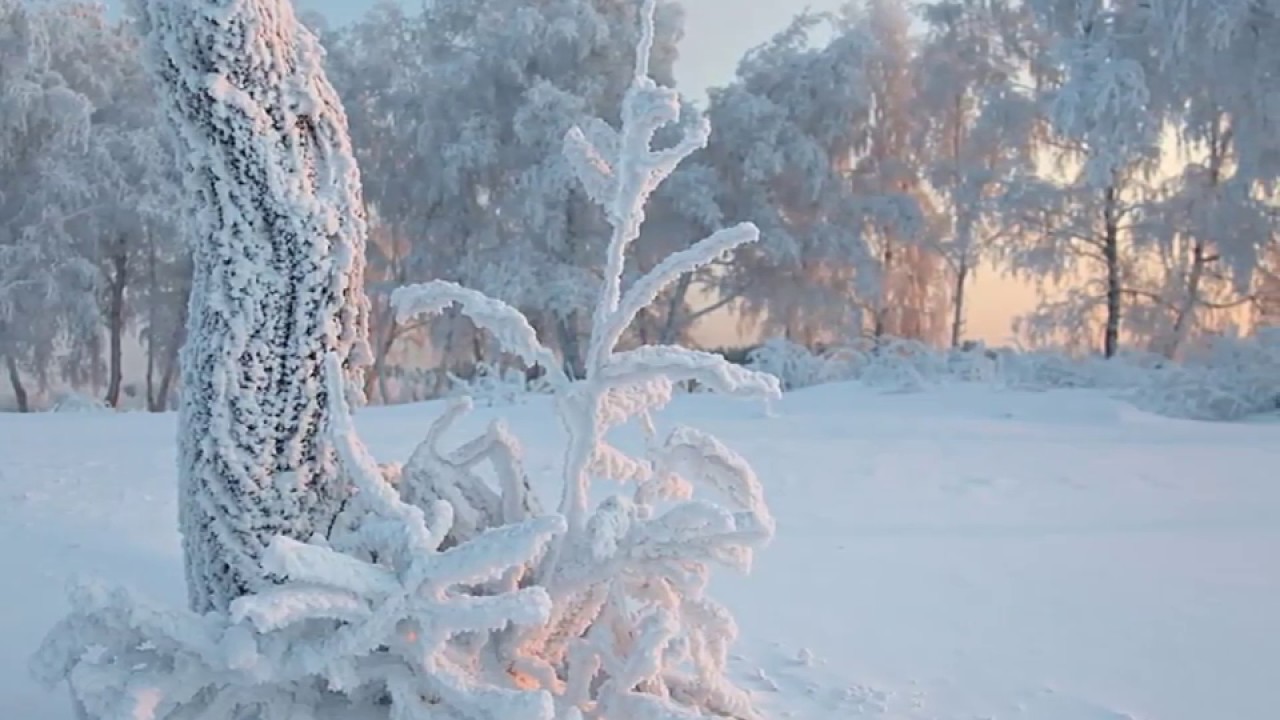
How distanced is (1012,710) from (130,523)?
344cm

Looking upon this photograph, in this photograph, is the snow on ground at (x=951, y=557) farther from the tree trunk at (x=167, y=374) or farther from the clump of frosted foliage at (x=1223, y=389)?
the tree trunk at (x=167, y=374)

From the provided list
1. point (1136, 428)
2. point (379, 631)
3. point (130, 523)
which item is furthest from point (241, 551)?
point (1136, 428)

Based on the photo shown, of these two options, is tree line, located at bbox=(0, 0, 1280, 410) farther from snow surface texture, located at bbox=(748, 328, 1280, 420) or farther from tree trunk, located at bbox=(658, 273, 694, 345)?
snow surface texture, located at bbox=(748, 328, 1280, 420)

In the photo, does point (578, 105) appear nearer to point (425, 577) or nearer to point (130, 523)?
point (130, 523)

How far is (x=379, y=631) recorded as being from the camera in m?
1.84

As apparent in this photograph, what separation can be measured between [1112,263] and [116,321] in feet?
46.0

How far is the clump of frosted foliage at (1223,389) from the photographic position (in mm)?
8062

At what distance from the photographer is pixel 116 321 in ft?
53.2

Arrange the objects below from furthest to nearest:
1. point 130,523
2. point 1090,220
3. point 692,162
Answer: point 692,162 < point 1090,220 < point 130,523

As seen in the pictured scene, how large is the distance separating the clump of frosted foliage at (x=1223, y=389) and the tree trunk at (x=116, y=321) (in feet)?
45.4

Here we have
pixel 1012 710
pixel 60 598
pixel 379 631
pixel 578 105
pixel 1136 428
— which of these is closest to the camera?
pixel 379 631

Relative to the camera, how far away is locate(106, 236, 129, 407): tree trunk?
15984 mm

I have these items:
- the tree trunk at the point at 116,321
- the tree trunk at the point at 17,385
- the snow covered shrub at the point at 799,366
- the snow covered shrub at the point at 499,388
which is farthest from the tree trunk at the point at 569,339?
the tree trunk at the point at 17,385

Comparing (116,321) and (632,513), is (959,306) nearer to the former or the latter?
(116,321)
